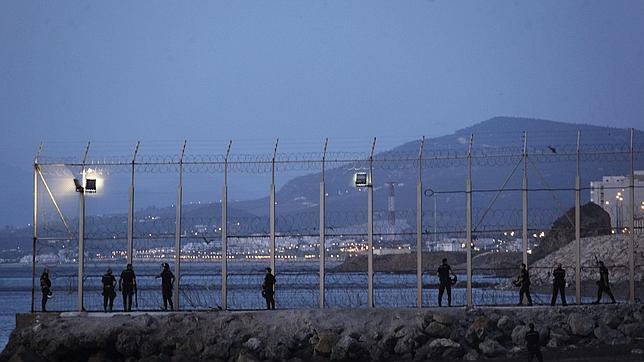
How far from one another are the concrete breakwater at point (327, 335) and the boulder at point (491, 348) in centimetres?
3

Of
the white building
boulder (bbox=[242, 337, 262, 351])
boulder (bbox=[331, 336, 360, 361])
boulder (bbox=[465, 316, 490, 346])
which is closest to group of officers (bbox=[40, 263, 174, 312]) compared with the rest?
boulder (bbox=[242, 337, 262, 351])

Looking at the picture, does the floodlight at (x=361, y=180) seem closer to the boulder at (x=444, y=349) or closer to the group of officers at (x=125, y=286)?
the boulder at (x=444, y=349)

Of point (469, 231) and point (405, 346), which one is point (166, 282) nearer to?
point (405, 346)

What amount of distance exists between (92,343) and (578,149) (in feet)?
48.2

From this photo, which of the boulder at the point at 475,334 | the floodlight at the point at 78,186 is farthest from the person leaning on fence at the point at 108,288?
the boulder at the point at 475,334

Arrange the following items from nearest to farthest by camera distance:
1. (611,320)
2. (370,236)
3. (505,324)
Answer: (505,324), (611,320), (370,236)

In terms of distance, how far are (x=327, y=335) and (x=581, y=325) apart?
22.7ft

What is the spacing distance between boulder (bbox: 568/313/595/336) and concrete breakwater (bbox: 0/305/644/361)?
3 cm

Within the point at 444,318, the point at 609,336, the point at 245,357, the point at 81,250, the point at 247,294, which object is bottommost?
the point at 247,294

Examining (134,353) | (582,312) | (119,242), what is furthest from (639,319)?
(119,242)

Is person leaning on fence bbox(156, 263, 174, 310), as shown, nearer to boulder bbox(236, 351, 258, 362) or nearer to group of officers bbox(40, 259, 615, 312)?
group of officers bbox(40, 259, 615, 312)

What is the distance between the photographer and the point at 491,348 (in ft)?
110

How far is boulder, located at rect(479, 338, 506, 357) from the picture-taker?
110 ft

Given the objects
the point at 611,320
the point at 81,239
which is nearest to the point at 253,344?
the point at 81,239
